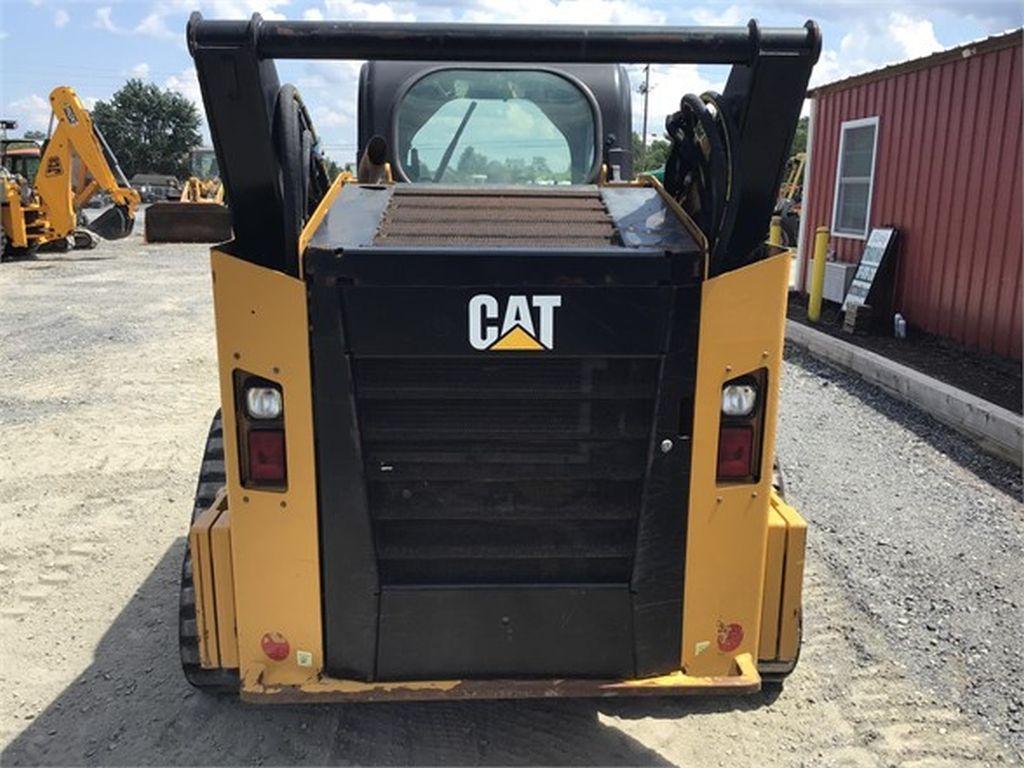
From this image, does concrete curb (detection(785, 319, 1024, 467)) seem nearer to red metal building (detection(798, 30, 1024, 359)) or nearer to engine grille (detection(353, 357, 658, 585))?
red metal building (detection(798, 30, 1024, 359))

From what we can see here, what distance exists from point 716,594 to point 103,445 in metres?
4.78

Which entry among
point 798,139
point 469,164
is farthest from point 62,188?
point 798,139

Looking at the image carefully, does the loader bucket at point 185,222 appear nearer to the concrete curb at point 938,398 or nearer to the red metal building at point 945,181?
the red metal building at point 945,181

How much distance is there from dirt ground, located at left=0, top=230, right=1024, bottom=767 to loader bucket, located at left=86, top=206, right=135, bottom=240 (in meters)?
14.9

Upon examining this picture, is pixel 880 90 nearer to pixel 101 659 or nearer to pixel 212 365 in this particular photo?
pixel 212 365

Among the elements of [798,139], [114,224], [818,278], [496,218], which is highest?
[798,139]

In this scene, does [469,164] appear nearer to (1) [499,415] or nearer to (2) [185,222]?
(1) [499,415]

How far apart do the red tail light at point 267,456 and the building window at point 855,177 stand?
9.62m

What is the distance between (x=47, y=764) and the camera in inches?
113

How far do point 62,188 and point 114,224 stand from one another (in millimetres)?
2006

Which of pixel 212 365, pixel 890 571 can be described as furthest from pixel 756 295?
pixel 212 365

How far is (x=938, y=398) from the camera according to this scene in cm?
666

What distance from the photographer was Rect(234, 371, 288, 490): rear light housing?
244cm

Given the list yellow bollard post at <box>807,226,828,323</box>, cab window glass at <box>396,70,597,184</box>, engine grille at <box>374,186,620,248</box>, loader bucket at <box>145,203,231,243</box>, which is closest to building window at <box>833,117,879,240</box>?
yellow bollard post at <box>807,226,828,323</box>
